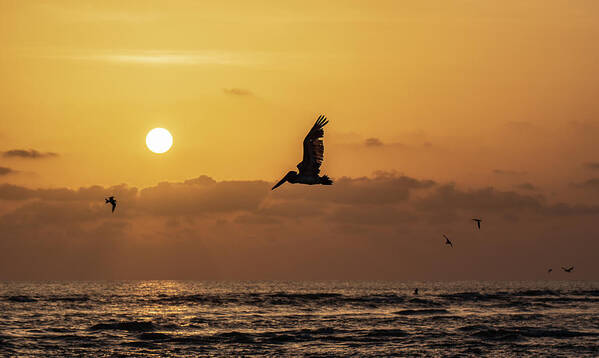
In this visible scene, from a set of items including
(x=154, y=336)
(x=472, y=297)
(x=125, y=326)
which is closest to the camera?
(x=154, y=336)

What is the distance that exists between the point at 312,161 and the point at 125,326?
131ft

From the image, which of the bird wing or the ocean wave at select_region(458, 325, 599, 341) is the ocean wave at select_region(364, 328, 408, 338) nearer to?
the ocean wave at select_region(458, 325, 599, 341)

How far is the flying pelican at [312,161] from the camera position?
29.5m

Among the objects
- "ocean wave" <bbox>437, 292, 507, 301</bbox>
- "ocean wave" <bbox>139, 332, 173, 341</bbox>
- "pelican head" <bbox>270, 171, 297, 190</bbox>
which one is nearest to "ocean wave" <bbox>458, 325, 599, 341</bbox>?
"ocean wave" <bbox>139, 332, 173, 341</bbox>

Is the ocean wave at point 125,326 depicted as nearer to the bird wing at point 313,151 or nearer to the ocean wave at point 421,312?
the ocean wave at point 421,312

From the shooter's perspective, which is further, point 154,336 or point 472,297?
point 472,297

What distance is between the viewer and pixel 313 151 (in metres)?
30.1

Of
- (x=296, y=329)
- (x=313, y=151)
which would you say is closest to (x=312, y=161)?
(x=313, y=151)

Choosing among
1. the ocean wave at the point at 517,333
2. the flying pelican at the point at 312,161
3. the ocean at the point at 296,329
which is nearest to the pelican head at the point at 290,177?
the flying pelican at the point at 312,161

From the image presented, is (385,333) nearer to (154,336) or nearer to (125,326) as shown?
(154,336)

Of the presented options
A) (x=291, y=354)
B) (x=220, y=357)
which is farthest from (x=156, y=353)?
(x=291, y=354)

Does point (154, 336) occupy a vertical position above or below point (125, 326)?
below

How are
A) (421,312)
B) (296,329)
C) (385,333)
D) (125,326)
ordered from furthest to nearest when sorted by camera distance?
(421,312)
(125,326)
(296,329)
(385,333)

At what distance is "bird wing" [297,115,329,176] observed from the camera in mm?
29453
